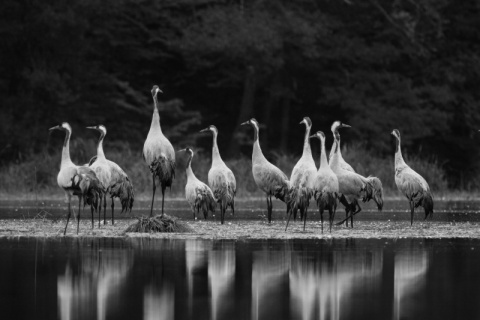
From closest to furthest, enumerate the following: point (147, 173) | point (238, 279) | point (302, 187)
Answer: point (238, 279) → point (302, 187) → point (147, 173)

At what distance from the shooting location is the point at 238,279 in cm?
1212

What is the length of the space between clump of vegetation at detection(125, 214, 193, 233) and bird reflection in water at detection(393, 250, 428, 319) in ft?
11.9

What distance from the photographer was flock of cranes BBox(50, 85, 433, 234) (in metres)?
17.3

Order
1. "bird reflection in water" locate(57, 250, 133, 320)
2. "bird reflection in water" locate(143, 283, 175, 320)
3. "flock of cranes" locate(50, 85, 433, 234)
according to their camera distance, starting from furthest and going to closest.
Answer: "flock of cranes" locate(50, 85, 433, 234)
"bird reflection in water" locate(57, 250, 133, 320)
"bird reflection in water" locate(143, 283, 175, 320)

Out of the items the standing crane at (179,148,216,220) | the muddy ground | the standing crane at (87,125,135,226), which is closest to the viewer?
the muddy ground

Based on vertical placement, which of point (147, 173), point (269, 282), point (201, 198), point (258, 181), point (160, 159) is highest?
point (147, 173)

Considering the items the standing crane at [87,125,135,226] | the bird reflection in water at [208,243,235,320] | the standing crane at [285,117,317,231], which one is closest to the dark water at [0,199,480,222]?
the standing crane at [87,125,135,226]

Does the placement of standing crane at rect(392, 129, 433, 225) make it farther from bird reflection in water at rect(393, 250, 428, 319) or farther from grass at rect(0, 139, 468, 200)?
grass at rect(0, 139, 468, 200)

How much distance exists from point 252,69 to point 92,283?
2755 cm

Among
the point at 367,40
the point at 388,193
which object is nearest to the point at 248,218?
the point at 388,193

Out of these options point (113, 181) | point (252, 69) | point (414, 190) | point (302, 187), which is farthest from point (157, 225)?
point (252, 69)

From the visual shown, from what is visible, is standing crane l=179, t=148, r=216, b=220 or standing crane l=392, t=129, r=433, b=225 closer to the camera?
standing crane l=392, t=129, r=433, b=225

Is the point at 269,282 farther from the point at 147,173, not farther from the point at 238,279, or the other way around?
the point at 147,173

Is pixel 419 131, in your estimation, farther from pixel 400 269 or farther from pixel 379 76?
pixel 400 269
